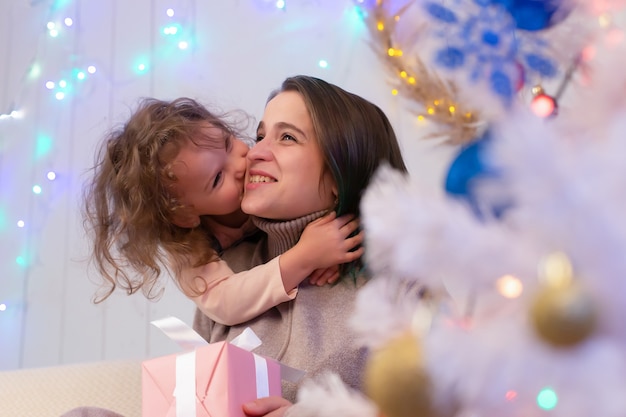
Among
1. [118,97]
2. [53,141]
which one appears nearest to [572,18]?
[118,97]

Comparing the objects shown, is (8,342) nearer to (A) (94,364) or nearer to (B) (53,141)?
(B) (53,141)

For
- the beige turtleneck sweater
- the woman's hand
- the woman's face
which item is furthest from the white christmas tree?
the woman's face

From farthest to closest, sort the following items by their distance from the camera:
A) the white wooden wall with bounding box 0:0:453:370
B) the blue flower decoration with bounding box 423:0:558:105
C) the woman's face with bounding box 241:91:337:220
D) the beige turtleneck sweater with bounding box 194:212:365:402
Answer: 1. the white wooden wall with bounding box 0:0:453:370
2. the woman's face with bounding box 241:91:337:220
3. the beige turtleneck sweater with bounding box 194:212:365:402
4. the blue flower decoration with bounding box 423:0:558:105

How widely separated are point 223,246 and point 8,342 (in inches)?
41.1

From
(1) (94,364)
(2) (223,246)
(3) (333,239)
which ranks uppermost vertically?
(3) (333,239)

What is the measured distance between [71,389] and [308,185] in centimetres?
59

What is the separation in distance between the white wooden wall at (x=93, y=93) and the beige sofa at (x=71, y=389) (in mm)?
451

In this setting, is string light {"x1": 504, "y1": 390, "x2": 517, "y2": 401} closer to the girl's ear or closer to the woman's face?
the woman's face

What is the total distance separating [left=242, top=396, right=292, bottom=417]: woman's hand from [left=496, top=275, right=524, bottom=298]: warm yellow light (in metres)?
0.50

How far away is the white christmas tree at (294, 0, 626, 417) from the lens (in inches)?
10.8

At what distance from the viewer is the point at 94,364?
129 centimetres

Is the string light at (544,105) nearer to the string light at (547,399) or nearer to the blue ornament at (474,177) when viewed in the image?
the blue ornament at (474,177)

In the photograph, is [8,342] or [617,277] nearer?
[617,277]

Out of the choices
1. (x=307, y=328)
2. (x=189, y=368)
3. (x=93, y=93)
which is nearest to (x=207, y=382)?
(x=189, y=368)
